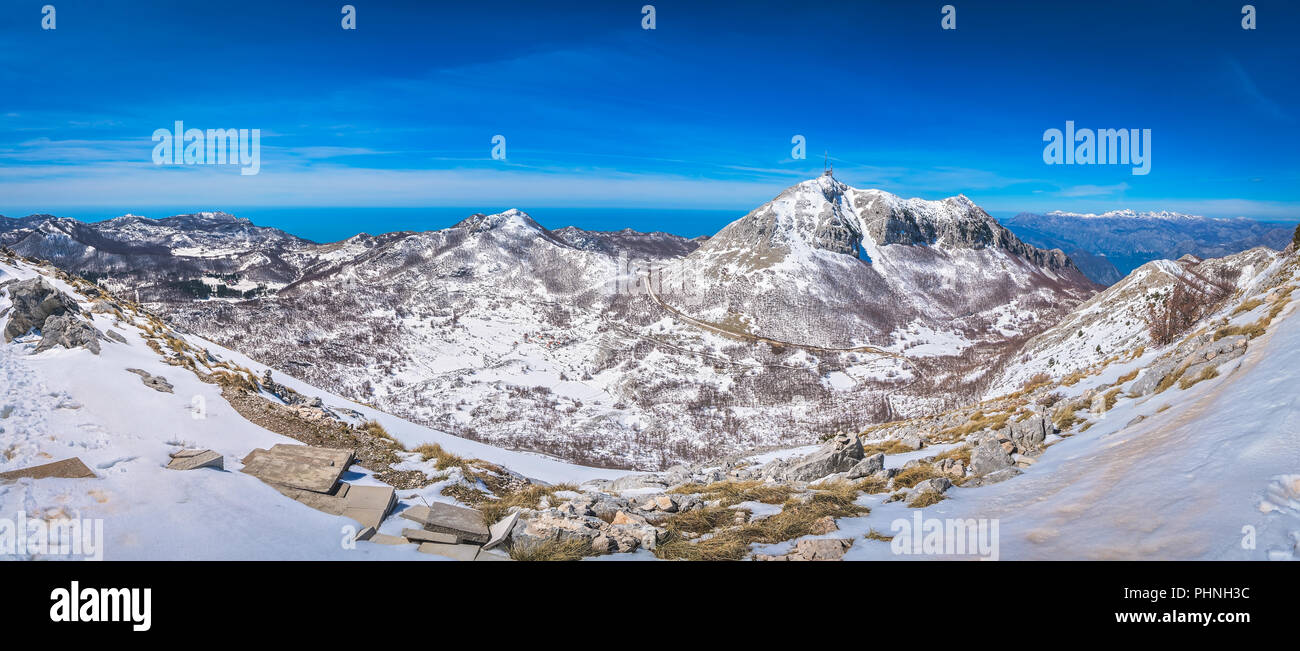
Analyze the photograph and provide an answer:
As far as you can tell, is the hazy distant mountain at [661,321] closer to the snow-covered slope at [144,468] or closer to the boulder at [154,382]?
the boulder at [154,382]

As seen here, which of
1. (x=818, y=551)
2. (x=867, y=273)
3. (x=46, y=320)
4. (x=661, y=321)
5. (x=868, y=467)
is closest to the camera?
(x=818, y=551)

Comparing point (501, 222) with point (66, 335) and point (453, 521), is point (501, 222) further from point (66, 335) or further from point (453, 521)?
point (453, 521)

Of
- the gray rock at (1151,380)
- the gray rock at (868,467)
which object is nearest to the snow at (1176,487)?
the gray rock at (1151,380)

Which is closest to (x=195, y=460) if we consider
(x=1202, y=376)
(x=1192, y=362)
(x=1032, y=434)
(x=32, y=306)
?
(x=32, y=306)

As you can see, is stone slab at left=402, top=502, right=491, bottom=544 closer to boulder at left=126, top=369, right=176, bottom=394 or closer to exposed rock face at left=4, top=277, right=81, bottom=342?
boulder at left=126, top=369, right=176, bottom=394

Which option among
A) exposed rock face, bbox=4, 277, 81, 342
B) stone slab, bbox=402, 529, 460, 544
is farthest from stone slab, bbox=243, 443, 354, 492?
exposed rock face, bbox=4, 277, 81, 342

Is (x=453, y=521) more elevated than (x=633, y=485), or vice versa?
(x=453, y=521)
